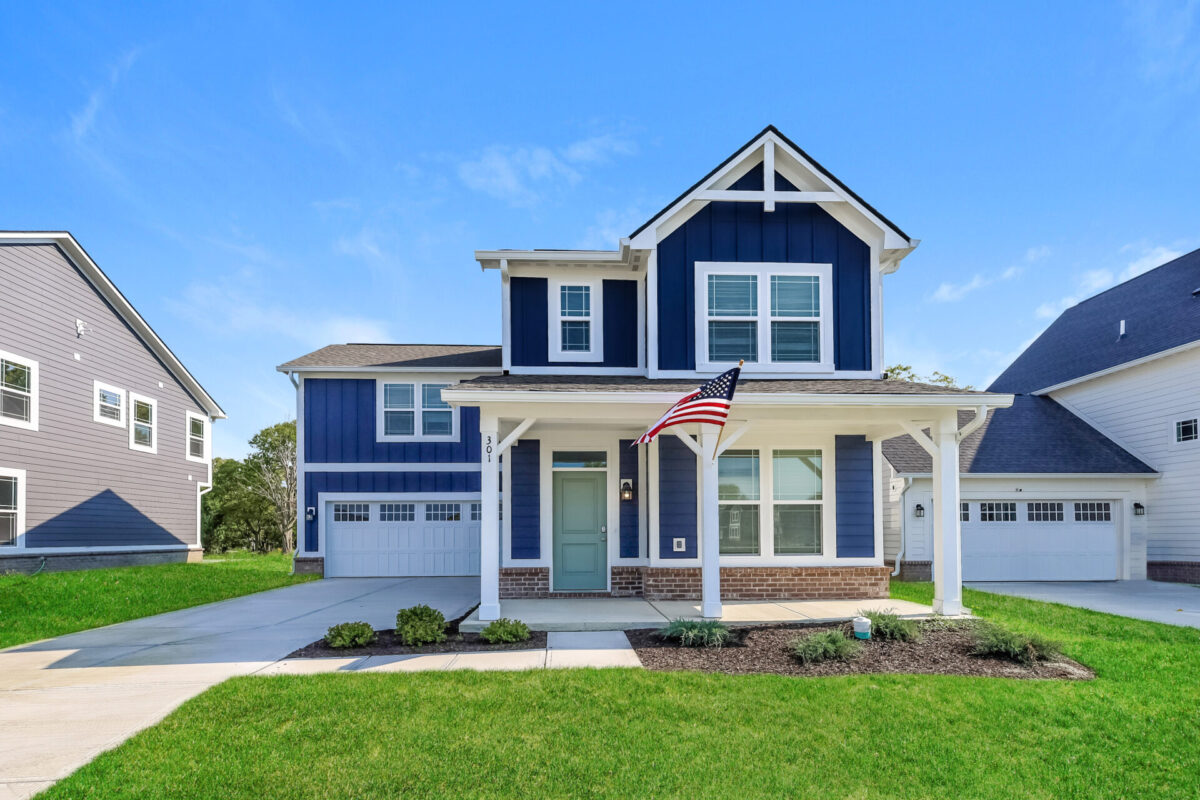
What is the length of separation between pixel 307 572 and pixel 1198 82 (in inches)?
789

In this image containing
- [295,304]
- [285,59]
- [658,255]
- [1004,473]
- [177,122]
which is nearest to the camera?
[658,255]

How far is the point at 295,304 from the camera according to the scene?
17.4 m

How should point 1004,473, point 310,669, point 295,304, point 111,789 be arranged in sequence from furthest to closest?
point 295,304 → point 1004,473 → point 310,669 → point 111,789

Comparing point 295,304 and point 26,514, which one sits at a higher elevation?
point 295,304

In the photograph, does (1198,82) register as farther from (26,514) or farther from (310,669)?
(26,514)

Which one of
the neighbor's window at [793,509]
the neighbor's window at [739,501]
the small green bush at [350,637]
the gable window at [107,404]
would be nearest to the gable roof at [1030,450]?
the neighbor's window at [793,509]

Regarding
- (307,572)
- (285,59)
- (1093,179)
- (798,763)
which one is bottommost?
(307,572)

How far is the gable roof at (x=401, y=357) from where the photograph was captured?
16.2 m

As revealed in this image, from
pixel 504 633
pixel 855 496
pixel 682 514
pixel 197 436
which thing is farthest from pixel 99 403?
pixel 855 496

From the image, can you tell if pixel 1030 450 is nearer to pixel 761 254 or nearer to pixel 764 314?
pixel 764 314

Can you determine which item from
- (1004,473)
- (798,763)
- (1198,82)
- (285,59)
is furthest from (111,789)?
(1198,82)

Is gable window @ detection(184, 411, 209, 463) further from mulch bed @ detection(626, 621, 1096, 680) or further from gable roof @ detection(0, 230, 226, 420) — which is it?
mulch bed @ detection(626, 621, 1096, 680)

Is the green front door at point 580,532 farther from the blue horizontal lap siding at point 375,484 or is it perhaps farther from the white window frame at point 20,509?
the white window frame at point 20,509

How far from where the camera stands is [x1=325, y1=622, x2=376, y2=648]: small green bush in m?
7.48
